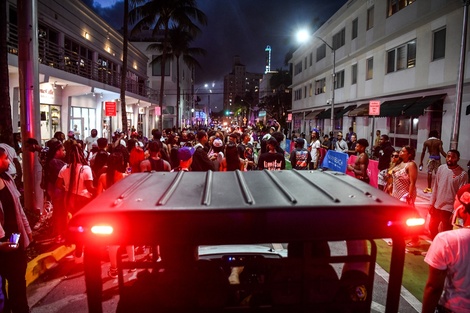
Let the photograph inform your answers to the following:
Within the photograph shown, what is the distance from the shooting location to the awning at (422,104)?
17688 mm

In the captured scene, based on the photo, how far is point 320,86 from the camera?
3781cm

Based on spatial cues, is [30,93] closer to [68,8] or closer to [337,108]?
[68,8]

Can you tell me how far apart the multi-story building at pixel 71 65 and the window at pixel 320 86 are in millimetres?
19011

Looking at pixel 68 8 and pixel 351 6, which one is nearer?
pixel 68 8

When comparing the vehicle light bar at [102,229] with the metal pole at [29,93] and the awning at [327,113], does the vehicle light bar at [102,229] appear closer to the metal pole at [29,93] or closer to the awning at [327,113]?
the metal pole at [29,93]

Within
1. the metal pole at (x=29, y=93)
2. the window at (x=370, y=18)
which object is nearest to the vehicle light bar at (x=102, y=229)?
the metal pole at (x=29, y=93)

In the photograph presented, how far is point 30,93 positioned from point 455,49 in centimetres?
1691

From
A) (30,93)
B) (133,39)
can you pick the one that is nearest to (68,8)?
(30,93)

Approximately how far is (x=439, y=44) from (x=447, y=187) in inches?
581

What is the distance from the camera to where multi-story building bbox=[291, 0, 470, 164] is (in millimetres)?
17047

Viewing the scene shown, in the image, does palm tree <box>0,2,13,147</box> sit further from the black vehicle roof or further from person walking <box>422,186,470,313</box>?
person walking <box>422,186,470,313</box>

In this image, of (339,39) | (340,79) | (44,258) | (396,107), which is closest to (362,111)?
(396,107)

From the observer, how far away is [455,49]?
1658 centimetres

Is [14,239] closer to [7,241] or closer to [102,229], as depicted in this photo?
[7,241]
